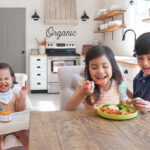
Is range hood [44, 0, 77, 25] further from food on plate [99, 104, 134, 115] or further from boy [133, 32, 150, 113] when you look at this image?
food on plate [99, 104, 134, 115]

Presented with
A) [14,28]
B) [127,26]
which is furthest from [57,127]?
[14,28]

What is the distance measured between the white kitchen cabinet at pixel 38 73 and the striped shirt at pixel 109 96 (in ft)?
13.8

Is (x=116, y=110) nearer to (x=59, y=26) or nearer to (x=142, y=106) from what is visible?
(x=142, y=106)

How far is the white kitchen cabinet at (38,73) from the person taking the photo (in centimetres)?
559

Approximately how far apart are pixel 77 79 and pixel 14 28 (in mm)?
4740

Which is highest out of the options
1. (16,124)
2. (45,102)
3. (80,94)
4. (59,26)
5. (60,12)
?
(60,12)

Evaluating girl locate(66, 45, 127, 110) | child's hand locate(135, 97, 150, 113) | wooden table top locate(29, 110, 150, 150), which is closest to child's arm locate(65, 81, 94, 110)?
girl locate(66, 45, 127, 110)

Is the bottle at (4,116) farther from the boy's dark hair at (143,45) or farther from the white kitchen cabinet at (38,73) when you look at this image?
the white kitchen cabinet at (38,73)

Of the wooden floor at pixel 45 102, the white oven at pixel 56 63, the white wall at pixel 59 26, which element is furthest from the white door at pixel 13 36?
the wooden floor at pixel 45 102

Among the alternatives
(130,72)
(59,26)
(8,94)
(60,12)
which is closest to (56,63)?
(59,26)

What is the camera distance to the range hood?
19.7ft

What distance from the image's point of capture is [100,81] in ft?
4.50

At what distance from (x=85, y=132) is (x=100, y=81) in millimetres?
501

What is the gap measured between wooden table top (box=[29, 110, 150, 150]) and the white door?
517 centimetres
